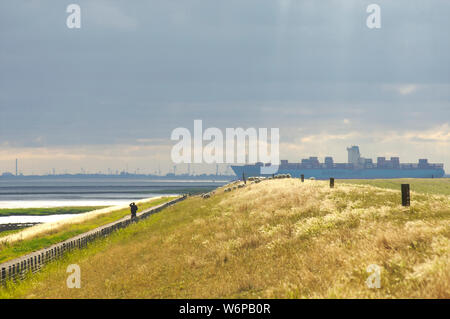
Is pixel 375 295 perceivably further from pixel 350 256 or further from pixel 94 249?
pixel 94 249

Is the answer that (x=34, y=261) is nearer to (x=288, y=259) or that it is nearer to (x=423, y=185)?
(x=288, y=259)

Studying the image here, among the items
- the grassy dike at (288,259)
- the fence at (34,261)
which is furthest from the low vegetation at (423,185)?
the fence at (34,261)

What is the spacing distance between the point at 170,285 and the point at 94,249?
Result: 13.4 metres

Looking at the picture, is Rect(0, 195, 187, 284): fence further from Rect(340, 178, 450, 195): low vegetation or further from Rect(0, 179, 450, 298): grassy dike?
Rect(340, 178, 450, 195): low vegetation

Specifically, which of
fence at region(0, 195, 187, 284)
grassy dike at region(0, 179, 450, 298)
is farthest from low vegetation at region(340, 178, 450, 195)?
fence at region(0, 195, 187, 284)

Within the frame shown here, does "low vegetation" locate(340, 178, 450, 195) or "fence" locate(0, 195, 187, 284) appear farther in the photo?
"low vegetation" locate(340, 178, 450, 195)

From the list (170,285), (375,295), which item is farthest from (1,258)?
(375,295)

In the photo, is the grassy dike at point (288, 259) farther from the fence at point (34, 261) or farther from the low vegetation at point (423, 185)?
the low vegetation at point (423, 185)

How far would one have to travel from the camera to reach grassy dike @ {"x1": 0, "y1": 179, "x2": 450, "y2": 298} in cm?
1089

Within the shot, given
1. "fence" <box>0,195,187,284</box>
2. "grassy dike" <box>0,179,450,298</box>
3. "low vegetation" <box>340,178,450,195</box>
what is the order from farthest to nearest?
"low vegetation" <box>340,178,450,195</box> → "fence" <box>0,195,187,284</box> → "grassy dike" <box>0,179,450,298</box>

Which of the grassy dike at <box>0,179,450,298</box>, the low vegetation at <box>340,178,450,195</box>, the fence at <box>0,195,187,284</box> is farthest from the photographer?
the low vegetation at <box>340,178,450,195</box>

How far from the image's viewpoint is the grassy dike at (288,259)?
10.9m

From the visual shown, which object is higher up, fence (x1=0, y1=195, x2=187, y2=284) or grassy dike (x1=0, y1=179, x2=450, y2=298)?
grassy dike (x1=0, y1=179, x2=450, y2=298)
